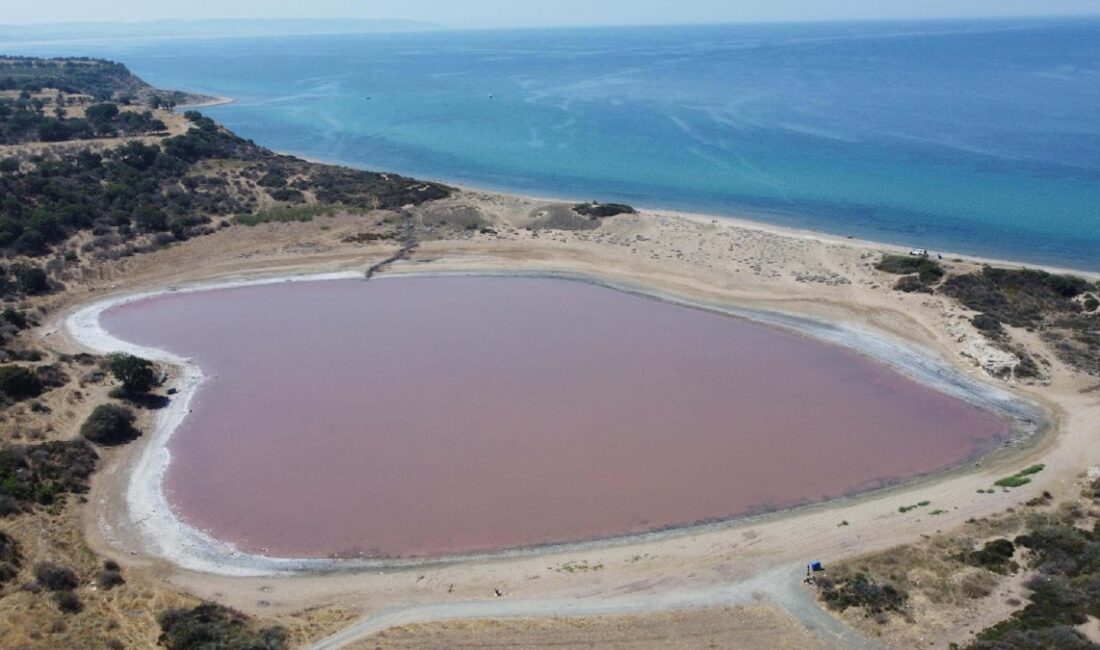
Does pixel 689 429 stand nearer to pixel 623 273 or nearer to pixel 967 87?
pixel 623 273

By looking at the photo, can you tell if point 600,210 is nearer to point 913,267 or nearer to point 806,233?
point 806,233

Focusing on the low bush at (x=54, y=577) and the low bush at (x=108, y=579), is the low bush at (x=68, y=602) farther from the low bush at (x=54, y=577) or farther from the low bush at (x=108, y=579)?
the low bush at (x=108, y=579)

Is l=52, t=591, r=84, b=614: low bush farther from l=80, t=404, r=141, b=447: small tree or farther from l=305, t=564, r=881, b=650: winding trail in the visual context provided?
l=80, t=404, r=141, b=447: small tree

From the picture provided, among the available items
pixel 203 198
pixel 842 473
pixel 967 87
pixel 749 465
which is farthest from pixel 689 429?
pixel 967 87

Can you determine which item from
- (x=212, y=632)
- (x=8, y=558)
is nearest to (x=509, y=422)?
(x=212, y=632)

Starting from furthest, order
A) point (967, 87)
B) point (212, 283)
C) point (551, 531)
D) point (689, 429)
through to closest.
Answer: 1. point (967, 87)
2. point (212, 283)
3. point (689, 429)
4. point (551, 531)

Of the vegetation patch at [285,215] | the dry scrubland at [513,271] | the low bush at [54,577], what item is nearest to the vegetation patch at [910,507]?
the dry scrubland at [513,271]
